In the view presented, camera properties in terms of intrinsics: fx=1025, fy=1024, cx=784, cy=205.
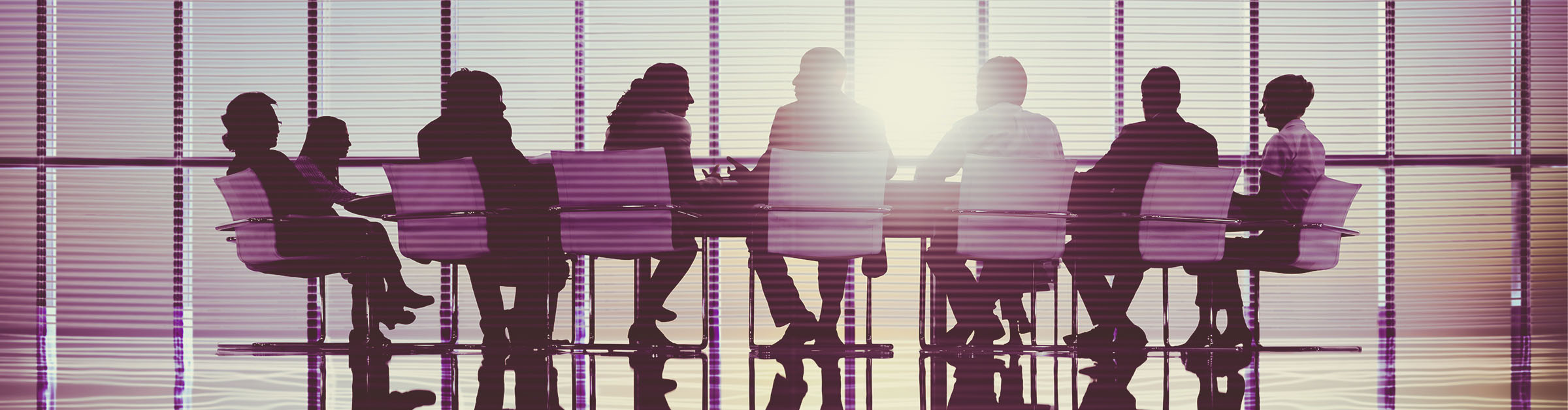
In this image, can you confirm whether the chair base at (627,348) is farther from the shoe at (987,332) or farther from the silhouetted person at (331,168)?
the shoe at (987,332)

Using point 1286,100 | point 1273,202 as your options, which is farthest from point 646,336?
point 1286,100

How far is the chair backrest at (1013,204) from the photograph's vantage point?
10.8 ft

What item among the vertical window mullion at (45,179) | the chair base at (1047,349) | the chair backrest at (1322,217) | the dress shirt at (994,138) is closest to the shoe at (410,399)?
the chair base at (1047,349)

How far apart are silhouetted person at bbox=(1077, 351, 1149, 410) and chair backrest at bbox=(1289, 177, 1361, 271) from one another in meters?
0.70

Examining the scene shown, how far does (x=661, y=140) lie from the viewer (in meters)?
3.58

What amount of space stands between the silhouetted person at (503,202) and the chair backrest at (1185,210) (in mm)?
2035

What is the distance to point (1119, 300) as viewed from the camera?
12.3ft

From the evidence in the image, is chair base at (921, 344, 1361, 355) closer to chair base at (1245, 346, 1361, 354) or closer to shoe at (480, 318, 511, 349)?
chair base at (1245, 346, 1361, 354)

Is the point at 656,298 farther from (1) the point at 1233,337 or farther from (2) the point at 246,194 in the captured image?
(1) the point at 1233,337

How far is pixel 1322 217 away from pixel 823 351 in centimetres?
187

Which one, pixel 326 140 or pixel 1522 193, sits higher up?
pixel 326 140

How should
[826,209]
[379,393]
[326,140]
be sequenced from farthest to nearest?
[326,140]
[826,209]
[379,393]

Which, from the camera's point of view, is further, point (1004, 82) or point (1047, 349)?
point (1004, 82)

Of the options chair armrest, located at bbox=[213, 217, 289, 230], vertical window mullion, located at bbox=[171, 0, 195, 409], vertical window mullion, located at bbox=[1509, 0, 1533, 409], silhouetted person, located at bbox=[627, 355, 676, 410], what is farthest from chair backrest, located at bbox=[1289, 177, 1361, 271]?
vertical window mullion, located at bbox=[171, 0, 195, 409]
